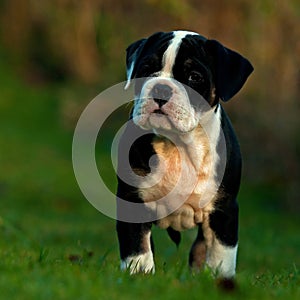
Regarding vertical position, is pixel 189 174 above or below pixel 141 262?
above

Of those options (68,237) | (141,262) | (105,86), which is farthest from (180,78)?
(105,86)

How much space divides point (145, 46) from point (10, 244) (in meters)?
2.91

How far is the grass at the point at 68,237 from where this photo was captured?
Result: 4309 millimetres

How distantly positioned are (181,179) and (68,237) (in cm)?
522

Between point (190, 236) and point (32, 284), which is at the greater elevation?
point (32, 284)

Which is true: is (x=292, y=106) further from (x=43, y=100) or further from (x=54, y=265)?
(x=43, y=100)

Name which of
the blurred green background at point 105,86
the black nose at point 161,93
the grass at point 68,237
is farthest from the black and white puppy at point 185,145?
the blurred green background at point 105,86

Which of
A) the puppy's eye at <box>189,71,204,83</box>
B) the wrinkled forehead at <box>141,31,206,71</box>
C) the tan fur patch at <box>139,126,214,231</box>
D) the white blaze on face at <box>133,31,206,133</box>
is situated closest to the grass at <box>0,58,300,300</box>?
the tan fur patch at <box>139,126,214,231</box>

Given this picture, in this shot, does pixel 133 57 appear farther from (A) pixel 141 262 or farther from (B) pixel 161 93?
(A) pixel 141 262

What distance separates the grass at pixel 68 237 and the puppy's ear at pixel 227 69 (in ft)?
4.21

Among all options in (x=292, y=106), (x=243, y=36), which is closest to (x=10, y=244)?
(x=292, y=106)

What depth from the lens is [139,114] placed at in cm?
576

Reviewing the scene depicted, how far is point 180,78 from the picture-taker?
Answer: 5859mm

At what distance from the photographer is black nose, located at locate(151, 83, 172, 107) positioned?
18.8 feet
